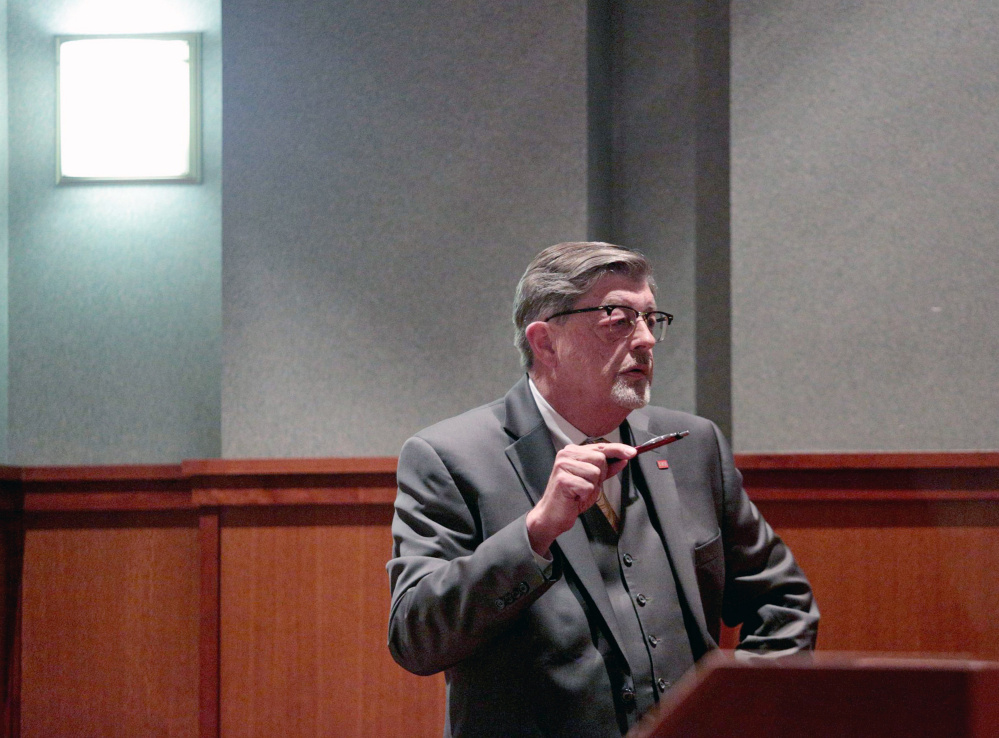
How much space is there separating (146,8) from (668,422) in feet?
7.55

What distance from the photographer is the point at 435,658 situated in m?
1.72

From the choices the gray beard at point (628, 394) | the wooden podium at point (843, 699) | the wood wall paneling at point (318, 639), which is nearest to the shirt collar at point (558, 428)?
the gray beard at point (628, 394)

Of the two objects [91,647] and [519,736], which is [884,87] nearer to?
[519,736]

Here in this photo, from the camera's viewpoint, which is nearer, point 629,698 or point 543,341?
point 629,698

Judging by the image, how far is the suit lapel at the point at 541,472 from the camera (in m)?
1.81

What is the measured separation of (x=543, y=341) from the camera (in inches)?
80.2

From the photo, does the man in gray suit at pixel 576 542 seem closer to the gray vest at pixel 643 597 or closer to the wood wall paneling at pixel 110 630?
the gray vest at pixel 643 597

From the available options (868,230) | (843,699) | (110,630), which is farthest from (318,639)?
(843,699)

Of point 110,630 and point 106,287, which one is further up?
point 106,287

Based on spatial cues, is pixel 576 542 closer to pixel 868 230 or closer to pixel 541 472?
pixel 541 472

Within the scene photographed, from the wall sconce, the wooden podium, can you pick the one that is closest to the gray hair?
the wooden podium

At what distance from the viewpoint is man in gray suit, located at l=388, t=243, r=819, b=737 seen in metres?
1.69

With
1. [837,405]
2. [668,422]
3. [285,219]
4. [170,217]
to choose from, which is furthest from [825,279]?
[170,217]

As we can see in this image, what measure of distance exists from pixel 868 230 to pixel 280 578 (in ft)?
6.14
